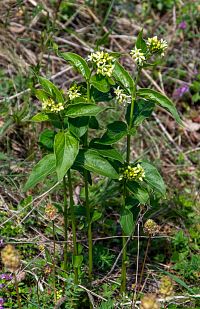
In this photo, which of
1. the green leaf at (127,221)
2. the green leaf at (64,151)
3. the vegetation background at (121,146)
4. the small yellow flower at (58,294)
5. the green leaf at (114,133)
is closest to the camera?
the green leaf at (64,151)

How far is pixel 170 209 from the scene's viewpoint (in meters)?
3.10

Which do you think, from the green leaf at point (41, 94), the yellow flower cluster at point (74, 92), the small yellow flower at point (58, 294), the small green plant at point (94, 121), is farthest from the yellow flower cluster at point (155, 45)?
the small yellow flower at point (58, 294)

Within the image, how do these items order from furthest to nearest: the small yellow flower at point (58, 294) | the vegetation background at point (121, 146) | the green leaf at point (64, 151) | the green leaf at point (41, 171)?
1. the vegetation background at point (121, 146)
2. the small yellow flower at point (58, 294)
3. the green leaf at point (41, 171)
4. the green leaf at point (64, 151)

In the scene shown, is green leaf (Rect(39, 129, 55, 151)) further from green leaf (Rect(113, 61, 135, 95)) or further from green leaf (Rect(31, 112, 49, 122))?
green leaf (Rect(113, 61, 135, 95))

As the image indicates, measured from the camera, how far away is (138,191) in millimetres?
2213

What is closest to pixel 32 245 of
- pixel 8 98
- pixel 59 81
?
pixel 8 98

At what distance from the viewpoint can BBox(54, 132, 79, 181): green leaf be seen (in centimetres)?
189

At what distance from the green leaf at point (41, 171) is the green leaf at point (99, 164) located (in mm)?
121

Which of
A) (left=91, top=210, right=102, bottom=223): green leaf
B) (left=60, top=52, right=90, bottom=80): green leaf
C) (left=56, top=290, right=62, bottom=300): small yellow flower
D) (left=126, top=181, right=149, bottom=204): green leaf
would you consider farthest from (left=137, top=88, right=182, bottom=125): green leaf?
(left=56, top=290, right=62, bottom=300): small yellow flower

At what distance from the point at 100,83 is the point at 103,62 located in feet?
0.24

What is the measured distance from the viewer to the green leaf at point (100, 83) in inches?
78.6

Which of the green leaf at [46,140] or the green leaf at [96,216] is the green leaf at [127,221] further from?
the green leaf at [46,140]

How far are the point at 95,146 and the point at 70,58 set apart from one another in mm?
340

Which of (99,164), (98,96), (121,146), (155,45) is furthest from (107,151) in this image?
(121,146)
